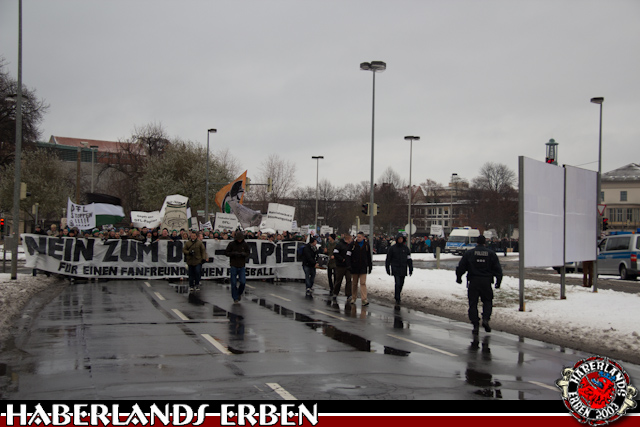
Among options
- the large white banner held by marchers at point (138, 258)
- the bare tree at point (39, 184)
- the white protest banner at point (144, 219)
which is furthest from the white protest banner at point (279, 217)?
the bare tree at point (39, 184)

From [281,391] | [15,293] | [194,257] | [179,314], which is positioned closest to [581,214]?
[194,257]

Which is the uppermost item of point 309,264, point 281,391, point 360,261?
point 360,261

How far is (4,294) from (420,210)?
113263mm

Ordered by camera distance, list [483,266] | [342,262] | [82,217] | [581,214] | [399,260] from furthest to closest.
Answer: [82,217]
[342,262]
[581,214]
[399,260]
[483,266]

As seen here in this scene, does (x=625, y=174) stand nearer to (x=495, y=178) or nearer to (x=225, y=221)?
(x=495, y=178)

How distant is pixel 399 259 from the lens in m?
16.7

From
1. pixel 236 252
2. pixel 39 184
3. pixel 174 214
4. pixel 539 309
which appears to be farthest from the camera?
pixel 39 184

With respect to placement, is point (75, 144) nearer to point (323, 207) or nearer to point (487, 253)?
point (323, 207)

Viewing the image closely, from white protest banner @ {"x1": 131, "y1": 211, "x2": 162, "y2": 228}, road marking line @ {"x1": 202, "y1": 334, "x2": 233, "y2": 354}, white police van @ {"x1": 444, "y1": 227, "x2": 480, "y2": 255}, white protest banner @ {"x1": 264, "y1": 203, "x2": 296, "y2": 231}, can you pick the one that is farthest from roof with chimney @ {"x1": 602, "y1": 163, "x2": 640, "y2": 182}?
road marking line @ {"x1": 202, "y1": 334, "x2": 233, "y2": 354}

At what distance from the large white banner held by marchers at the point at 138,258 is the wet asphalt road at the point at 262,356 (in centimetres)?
786

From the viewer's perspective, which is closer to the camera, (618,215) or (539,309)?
(539,309)

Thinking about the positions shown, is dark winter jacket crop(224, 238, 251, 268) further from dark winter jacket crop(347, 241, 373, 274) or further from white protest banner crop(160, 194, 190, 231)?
white protest banner crop(160, 194, 190, 231)

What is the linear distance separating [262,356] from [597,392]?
173 inches

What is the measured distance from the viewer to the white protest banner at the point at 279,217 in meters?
27.9
